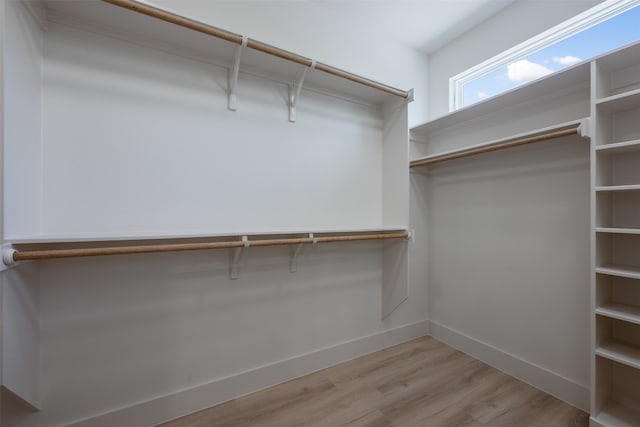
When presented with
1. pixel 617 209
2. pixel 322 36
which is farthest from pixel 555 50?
pixel 322 36

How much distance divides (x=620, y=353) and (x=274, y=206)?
1959 millimetres

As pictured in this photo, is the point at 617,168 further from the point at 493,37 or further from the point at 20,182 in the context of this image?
the point at 20,182

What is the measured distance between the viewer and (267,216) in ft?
5.57

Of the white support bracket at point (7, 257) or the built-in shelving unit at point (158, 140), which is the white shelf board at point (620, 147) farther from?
the white support bracket at point (7, 257)

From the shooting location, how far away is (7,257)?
0.94m

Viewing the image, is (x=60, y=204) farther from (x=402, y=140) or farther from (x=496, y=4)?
(x=496, y=4)

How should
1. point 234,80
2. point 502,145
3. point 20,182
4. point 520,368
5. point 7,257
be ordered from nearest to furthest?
point 7,257 < point 20,182 < point 234,80 < point 502,145 < point 520,368

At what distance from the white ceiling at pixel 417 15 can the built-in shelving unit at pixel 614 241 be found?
1076 millimetres

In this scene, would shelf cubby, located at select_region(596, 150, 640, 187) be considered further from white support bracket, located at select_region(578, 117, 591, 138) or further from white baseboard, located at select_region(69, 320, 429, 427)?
white baseboard, located at select_region(69, 320, 429, 427)

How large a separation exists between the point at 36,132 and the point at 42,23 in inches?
19.6

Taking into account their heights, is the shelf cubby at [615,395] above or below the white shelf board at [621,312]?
below

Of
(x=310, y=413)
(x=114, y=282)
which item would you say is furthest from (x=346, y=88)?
(x=310, y=413)

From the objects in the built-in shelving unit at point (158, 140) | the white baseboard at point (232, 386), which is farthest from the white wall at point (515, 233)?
the white baseboard at point (232, 386)

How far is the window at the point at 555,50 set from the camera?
58.8 inches
